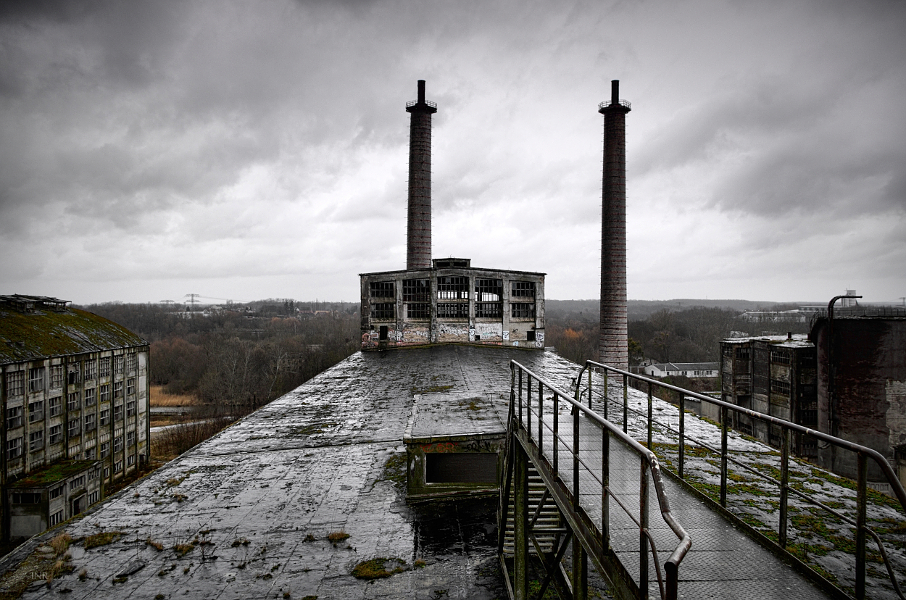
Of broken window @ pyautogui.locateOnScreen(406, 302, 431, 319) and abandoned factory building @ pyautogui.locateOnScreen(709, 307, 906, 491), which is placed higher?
broken window @ pyautogui.locateOnScreen(406, 302, 431, 319)

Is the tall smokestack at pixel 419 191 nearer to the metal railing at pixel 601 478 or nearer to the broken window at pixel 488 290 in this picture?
the broken window at pixel 488 290

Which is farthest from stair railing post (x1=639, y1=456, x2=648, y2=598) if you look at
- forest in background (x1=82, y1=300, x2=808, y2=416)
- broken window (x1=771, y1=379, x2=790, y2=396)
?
forest in background (x1=82, y1=300, x2=808, y2=416)

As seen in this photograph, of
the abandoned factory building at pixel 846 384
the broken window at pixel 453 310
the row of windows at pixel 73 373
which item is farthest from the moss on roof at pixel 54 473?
the abandoned factory building at pixel 846 384

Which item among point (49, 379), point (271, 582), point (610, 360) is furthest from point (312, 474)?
point (610, 360)

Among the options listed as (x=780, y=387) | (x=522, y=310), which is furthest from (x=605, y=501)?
(x=780, y=387)

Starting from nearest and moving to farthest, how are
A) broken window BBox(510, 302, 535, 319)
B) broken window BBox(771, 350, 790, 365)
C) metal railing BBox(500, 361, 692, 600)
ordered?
metal railing BBox(500, 361, 692, 600)
broken window BBox(771, 350, 790, 365)
broken window BBox(510, 302, 535, 319)

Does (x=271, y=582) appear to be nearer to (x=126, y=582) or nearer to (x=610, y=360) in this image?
(x=126, y=582)

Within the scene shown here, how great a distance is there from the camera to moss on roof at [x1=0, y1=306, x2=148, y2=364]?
53.6 feet

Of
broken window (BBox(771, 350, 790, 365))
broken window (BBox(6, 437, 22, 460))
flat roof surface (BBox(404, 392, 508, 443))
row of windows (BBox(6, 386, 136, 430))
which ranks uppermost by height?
flat roof surface (BBox(404, 392, 508, 443))

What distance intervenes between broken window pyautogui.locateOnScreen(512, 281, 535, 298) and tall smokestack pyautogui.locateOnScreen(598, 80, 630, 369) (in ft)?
13.1

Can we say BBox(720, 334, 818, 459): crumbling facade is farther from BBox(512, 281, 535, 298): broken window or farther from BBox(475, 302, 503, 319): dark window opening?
BBox(475, 302, 503, 319): dark window opening

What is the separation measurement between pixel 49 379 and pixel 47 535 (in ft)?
49.9

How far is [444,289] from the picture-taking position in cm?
2322

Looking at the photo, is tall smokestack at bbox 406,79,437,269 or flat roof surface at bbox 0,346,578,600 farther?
tall smokestack at bbox 406,79,437,269
